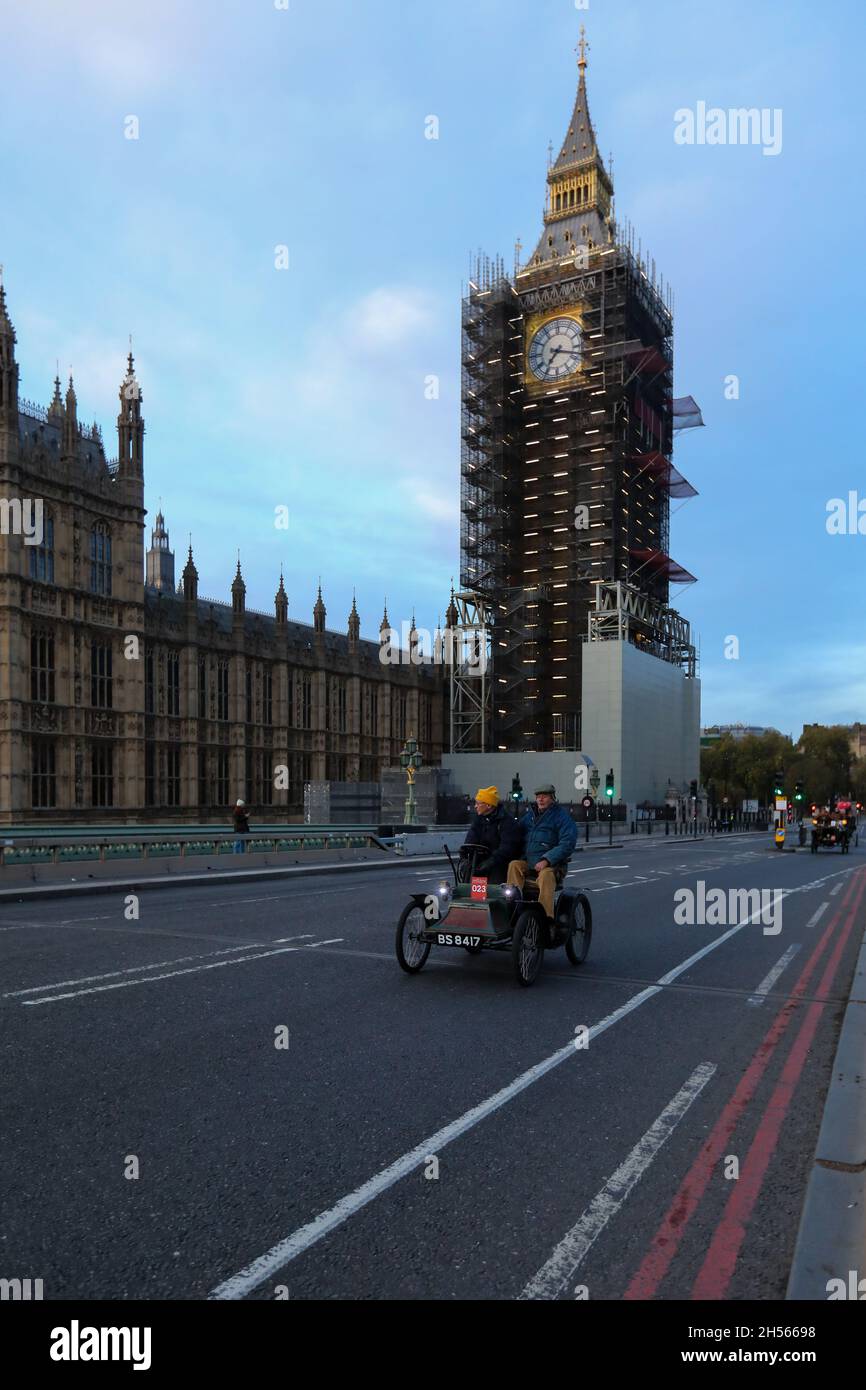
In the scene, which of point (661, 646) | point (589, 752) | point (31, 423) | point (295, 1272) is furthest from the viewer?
point (661, 646)

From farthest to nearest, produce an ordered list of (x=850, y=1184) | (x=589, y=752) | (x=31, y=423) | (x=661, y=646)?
A: 1. (x=661, y=646)
2. (x=589, y=752)
3. (x=31, y=423)
4. (x=850, y=1184)

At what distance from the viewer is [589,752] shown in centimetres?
6481

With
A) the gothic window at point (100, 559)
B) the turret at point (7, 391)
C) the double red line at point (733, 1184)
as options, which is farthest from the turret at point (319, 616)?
the double red line at point (733, 1184)

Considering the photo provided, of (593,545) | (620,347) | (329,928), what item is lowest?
(329,928)

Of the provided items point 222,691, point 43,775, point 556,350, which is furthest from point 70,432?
point 556,350

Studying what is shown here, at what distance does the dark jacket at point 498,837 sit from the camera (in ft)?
31.5

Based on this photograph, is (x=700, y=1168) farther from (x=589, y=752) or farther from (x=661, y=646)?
(x=661, y=646)

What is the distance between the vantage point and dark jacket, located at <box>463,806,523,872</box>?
31.5 feet

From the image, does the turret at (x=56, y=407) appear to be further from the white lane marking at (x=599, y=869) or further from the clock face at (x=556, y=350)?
the clock face at (x=556, y=350)

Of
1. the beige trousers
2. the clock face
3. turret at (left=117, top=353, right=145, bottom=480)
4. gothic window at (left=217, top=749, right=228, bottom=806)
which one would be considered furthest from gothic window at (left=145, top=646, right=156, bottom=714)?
the beige trousers

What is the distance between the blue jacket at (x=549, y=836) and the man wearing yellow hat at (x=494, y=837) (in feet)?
0.49

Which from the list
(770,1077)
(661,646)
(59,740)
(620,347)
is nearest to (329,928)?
(770,1077)

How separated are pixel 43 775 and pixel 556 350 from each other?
51.5 metres

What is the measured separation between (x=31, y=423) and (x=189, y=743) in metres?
18.5
